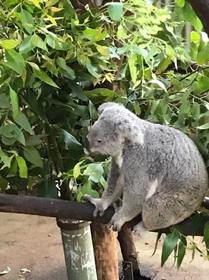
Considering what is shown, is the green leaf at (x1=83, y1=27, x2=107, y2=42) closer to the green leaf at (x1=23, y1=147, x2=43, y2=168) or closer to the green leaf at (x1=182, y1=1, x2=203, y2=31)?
the green leaf at (x1=182, y1=1, x2=203, y2=31)

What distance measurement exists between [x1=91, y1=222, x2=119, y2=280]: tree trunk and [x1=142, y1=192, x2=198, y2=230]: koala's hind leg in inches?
21.1

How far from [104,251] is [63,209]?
598mm

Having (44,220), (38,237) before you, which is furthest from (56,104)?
(44,220)

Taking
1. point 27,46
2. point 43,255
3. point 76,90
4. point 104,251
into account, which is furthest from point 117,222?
point 43,255

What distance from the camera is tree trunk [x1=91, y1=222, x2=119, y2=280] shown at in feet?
5.55

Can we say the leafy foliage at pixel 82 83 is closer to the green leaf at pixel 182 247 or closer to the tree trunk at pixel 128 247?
the green leaf at pixel 182 247

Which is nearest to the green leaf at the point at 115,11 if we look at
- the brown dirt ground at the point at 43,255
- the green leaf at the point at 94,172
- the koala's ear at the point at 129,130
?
the koala's ear at the point at 129,130

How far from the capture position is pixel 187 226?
1.18 meters

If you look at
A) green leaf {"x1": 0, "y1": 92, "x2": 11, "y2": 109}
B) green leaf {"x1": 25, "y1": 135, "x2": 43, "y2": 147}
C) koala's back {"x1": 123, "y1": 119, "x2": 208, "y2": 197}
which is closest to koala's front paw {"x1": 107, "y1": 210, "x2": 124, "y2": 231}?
koala's back {"x1": 123, "y1": 119, "x2": 208, "y2": 197}

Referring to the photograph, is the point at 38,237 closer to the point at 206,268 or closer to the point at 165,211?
the point at 206,268

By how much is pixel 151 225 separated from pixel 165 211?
1.9 inches

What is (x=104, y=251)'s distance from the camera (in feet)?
5.68

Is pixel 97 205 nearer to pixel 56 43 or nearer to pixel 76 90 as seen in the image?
pixel 76 90

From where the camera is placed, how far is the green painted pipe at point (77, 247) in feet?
4.75
